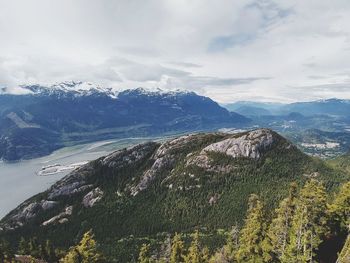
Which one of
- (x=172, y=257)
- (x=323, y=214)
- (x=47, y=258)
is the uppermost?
(x=323, y=214)

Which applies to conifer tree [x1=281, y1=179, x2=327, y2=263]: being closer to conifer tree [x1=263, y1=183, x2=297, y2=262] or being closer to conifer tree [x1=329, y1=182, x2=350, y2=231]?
conifer tree [x1=263, y1=183, x2=297, y2=262]

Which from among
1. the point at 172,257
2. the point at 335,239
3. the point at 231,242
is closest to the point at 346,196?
the point at 335,239

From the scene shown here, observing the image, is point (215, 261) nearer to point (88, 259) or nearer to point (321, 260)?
point (321, 260)

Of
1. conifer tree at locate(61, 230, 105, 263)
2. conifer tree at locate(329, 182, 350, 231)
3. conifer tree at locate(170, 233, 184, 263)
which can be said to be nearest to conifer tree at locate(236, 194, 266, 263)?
conifer tree at locate(329, 182, 350, 231)

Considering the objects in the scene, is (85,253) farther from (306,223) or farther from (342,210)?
(342,210)

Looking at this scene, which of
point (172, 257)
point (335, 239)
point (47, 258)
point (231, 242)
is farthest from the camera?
point (47, 258)

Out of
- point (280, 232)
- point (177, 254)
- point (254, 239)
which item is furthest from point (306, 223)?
point (177, 254)
